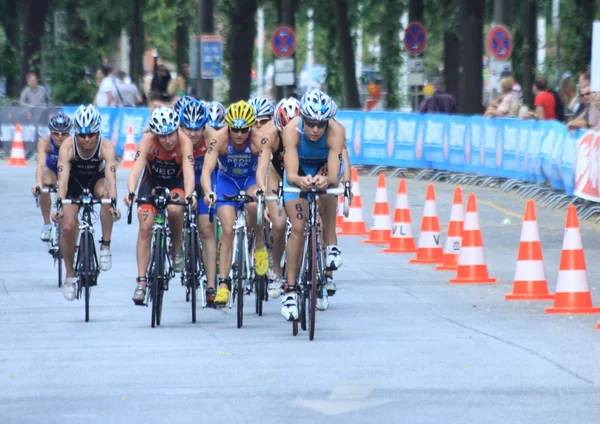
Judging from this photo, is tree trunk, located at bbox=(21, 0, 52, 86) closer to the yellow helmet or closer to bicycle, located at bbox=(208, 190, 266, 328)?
bicycle, located at bbox=(208, 190, 266, 328)

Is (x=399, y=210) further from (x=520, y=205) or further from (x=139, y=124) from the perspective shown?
(x=139, y=124)

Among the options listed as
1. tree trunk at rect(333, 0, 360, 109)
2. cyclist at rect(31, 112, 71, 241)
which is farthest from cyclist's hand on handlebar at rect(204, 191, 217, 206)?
tree trunk at rect(333, 0, 360, 109)

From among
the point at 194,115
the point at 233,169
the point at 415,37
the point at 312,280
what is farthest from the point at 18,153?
the point at 312,280

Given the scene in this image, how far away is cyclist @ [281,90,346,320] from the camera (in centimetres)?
1148

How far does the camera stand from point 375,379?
9.41 meters

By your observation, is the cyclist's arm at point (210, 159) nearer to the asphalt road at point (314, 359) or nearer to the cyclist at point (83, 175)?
the cyclist at point (83, 175)

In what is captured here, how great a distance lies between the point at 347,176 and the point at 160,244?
5.12 feet

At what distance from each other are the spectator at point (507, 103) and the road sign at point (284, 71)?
26.6 feet

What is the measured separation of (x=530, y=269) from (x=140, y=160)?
3.73 metres

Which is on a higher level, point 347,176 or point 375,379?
point 347,176

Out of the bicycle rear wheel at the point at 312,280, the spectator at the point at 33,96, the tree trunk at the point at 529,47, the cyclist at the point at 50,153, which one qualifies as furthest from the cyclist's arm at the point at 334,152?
the tree trunk at the point at 529,47

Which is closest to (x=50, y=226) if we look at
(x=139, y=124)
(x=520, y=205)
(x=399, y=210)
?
(x=399, y=210)

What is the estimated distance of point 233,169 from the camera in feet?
42.2

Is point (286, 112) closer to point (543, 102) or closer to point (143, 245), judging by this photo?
point (143, 245)
